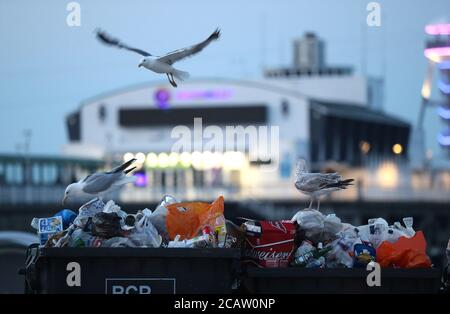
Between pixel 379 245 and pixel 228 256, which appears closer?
pixel 228 256

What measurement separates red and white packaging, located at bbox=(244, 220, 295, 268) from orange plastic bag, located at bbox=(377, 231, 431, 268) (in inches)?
25.5

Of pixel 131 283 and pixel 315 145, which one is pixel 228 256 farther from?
pixel 315 145

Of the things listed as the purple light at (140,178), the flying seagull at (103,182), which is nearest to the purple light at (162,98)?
the purple light at (140,178)

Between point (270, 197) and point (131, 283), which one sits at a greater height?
point (131, 283)

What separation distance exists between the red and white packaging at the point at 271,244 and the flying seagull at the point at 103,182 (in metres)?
1.27

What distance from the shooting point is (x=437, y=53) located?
74062mm

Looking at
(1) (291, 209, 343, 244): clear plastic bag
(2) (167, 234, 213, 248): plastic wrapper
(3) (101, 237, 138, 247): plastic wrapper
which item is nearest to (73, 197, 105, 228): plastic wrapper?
(3) (101, 237, 138, 247): plastic wrapper

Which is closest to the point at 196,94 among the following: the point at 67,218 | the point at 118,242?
the point at 67,218

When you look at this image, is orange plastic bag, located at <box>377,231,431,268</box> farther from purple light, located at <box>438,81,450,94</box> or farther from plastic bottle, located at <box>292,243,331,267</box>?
purple light, located at <box>438,81,450,94</box>

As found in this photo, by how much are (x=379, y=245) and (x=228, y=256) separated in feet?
4.24

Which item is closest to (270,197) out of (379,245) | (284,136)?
(284,136)

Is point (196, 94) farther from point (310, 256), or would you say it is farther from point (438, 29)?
point (310, 256)
